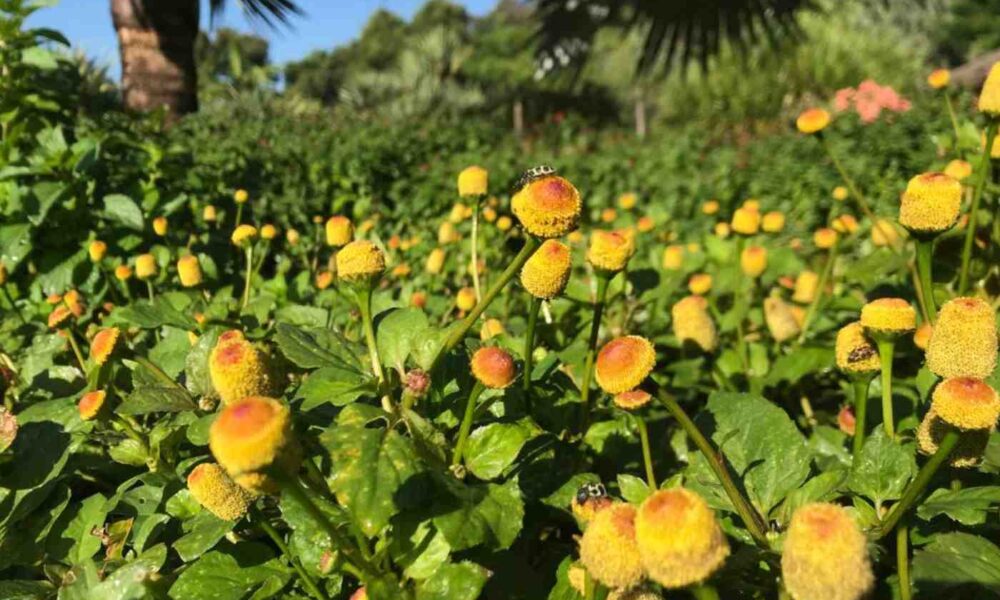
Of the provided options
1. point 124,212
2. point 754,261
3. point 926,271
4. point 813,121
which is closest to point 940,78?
point 813,121

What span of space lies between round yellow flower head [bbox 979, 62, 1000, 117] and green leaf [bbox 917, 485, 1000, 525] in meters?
0.52

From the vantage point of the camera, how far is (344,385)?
0.72 metres

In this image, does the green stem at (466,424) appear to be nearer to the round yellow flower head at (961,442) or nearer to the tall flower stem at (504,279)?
the tall flower stem at (504,279)

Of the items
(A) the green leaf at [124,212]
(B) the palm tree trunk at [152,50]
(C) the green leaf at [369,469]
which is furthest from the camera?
(B) the palm tree trunk at [152,50]

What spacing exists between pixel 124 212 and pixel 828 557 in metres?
1.70

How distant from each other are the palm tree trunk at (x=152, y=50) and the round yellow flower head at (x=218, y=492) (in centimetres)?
465

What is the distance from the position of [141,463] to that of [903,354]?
1.11 m

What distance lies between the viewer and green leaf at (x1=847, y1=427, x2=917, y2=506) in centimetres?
74

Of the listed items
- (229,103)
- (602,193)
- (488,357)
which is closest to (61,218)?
(488,357)

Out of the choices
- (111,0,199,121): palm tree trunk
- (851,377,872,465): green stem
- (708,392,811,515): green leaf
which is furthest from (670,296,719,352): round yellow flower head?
(111,0,199,121): palm tree trunk

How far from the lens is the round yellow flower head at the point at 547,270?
2.44ft

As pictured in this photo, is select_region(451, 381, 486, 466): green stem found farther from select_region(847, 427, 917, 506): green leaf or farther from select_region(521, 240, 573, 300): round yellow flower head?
select_region(847, 427, 917, 506): green leaf

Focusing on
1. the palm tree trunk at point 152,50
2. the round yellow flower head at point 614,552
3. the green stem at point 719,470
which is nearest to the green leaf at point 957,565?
the green stem at point 719,470

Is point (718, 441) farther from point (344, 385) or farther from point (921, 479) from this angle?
point (344, 385)
